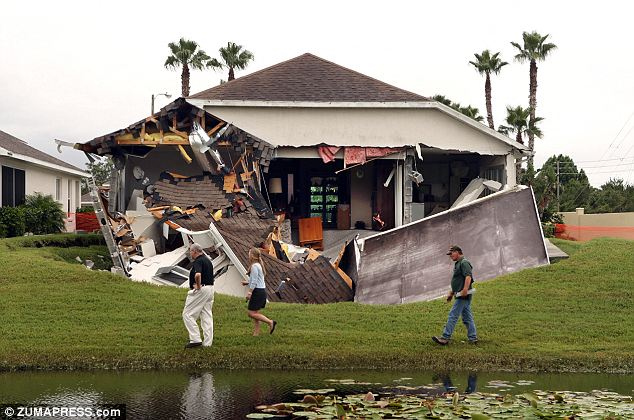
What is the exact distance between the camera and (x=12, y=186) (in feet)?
101

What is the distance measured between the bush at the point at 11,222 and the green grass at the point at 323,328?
9.27 meters

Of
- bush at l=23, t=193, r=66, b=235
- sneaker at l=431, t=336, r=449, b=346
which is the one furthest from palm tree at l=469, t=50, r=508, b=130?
sneaker at l=431, t=336, r=449, b=346

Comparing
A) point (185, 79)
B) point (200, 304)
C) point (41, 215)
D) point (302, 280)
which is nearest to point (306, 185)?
point (41, 215)

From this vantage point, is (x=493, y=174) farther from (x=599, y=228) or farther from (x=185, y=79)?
(x=185, y=79)

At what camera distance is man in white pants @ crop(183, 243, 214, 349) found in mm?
13680

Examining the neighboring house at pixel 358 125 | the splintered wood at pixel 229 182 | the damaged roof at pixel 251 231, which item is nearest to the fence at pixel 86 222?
the neighboring house at pixel 358 125

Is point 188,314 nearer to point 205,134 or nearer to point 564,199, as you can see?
point 205,134

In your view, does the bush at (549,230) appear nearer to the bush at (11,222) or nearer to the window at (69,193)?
the bush at (11,222)

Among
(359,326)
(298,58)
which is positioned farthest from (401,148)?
(359,326)

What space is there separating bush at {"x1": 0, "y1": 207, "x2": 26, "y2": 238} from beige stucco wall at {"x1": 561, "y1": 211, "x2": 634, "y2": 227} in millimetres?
24344

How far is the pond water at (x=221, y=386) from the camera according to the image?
33.7ft

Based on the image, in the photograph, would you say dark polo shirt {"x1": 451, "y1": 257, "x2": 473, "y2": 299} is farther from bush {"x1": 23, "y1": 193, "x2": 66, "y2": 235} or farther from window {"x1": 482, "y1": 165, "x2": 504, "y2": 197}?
bush {"x1": 23, "y1": 193, "x2": 66, "y2": 235}

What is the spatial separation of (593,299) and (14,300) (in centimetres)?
1133

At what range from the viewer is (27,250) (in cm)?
2359
